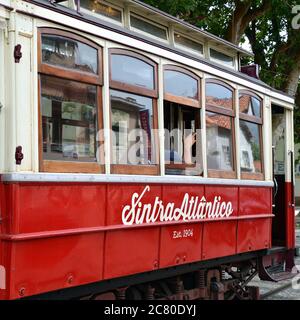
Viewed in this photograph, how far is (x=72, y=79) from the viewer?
4074mm

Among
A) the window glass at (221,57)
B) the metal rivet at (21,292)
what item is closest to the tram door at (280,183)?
the window glass at (221,57)

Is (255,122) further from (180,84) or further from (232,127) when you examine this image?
(180,84)

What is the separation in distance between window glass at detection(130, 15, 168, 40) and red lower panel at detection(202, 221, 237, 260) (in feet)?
6.33

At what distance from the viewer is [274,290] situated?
8.59 m

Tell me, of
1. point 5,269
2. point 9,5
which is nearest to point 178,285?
point 5,269

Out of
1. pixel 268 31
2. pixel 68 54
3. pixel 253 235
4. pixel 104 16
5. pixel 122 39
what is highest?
pixel 268 31

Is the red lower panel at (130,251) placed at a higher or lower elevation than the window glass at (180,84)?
lower

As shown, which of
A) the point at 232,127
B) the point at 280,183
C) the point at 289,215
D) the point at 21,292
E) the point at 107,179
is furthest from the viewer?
the point at 280,183

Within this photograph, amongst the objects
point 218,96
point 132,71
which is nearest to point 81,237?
point 132,71

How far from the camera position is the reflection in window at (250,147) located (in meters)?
6.34

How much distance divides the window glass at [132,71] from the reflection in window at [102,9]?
48 cm

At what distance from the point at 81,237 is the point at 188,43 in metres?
2.73

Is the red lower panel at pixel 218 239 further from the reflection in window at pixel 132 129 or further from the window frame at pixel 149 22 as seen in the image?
the window frame at pixel 149 22

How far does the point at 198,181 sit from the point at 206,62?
126 centimetres
